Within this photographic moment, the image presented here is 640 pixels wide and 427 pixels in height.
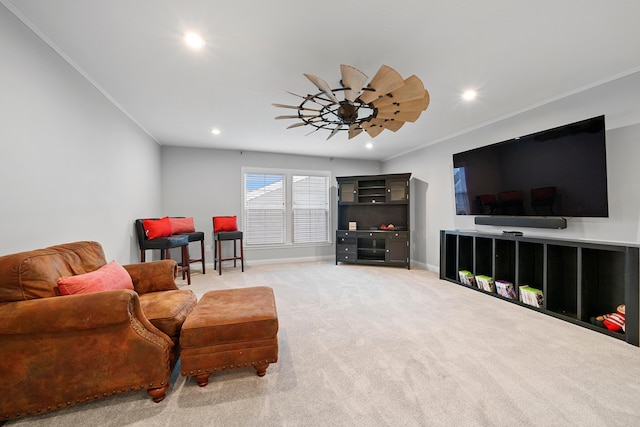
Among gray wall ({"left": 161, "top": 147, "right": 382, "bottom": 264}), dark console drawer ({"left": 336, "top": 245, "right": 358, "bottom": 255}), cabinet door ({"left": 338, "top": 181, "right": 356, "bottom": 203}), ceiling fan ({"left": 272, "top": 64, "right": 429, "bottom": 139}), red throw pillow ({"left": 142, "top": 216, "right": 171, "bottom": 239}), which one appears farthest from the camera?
cabinet door ({"left": 338, "top": 181, "right": 356, "bottom": 203})

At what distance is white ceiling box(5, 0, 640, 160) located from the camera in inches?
64.9

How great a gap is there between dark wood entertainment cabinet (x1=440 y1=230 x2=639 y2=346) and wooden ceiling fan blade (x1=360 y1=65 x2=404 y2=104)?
2.35 m

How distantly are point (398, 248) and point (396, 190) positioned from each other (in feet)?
3.78

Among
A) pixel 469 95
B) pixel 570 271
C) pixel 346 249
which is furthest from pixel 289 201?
pixel 570 271

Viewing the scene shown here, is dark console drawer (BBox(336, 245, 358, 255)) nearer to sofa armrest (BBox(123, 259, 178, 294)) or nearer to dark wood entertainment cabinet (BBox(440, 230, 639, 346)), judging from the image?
dark wood entertainment cabinet (BBox(440, 230, 639, 346))

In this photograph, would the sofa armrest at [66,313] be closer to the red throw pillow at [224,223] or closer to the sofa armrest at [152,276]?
the sofa armrest at [152,276]

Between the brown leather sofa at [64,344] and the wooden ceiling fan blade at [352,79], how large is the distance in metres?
1.85

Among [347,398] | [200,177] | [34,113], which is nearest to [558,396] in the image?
[347,398]

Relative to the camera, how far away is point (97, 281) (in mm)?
1648

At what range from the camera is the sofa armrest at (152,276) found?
2143 mm

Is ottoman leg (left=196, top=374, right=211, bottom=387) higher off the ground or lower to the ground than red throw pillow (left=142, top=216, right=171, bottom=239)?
lower

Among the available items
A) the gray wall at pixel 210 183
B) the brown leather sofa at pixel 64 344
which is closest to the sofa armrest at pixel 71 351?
the brown leather sofa at pixel 64 344

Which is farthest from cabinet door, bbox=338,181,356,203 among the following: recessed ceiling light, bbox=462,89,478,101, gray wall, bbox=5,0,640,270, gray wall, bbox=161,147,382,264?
recessed ceiling light, bbox=462,89,478,101

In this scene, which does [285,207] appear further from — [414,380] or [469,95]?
[414,380]
